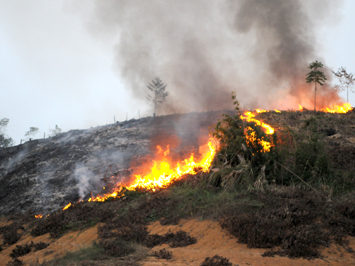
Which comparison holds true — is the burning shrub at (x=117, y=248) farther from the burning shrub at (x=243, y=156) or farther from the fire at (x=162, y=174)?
the fire at (x=162, y=174)

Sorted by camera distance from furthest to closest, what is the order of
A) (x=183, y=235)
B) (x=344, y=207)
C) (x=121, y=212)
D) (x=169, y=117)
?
1. (x=169, y=117)
2. (x=121, y=212)
3. (x=183, y=235)
4. (x=344, y=207)

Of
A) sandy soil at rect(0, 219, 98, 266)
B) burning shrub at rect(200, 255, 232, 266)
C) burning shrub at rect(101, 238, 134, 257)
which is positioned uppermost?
burning shrub at rect(200, 255, 232, 266)

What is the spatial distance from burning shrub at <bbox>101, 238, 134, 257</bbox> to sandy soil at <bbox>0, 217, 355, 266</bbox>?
0.59 meters

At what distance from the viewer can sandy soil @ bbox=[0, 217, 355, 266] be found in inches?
199

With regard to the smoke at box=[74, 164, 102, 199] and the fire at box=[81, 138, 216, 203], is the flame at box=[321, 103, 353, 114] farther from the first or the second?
the smoke at box=[74, 164, 102, 199]

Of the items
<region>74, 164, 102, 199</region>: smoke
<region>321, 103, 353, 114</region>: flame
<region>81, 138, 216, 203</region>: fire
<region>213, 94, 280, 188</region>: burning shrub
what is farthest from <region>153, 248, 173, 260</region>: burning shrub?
<region>321, 103, 353, 114</region>: flame

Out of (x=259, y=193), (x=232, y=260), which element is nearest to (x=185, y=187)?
(x=259, y=193)

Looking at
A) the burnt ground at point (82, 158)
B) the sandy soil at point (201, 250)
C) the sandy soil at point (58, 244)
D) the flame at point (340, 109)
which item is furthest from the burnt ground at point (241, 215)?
the flame at point (340, 109)

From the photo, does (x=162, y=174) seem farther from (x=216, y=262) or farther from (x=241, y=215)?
(x=216, y=262)

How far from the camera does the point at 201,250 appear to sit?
623cm

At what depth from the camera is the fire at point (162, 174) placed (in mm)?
11688

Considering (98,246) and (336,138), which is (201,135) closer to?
(336,138)

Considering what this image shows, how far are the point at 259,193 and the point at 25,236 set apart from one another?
29.6 feet

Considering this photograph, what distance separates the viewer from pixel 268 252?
5355 millimetres
